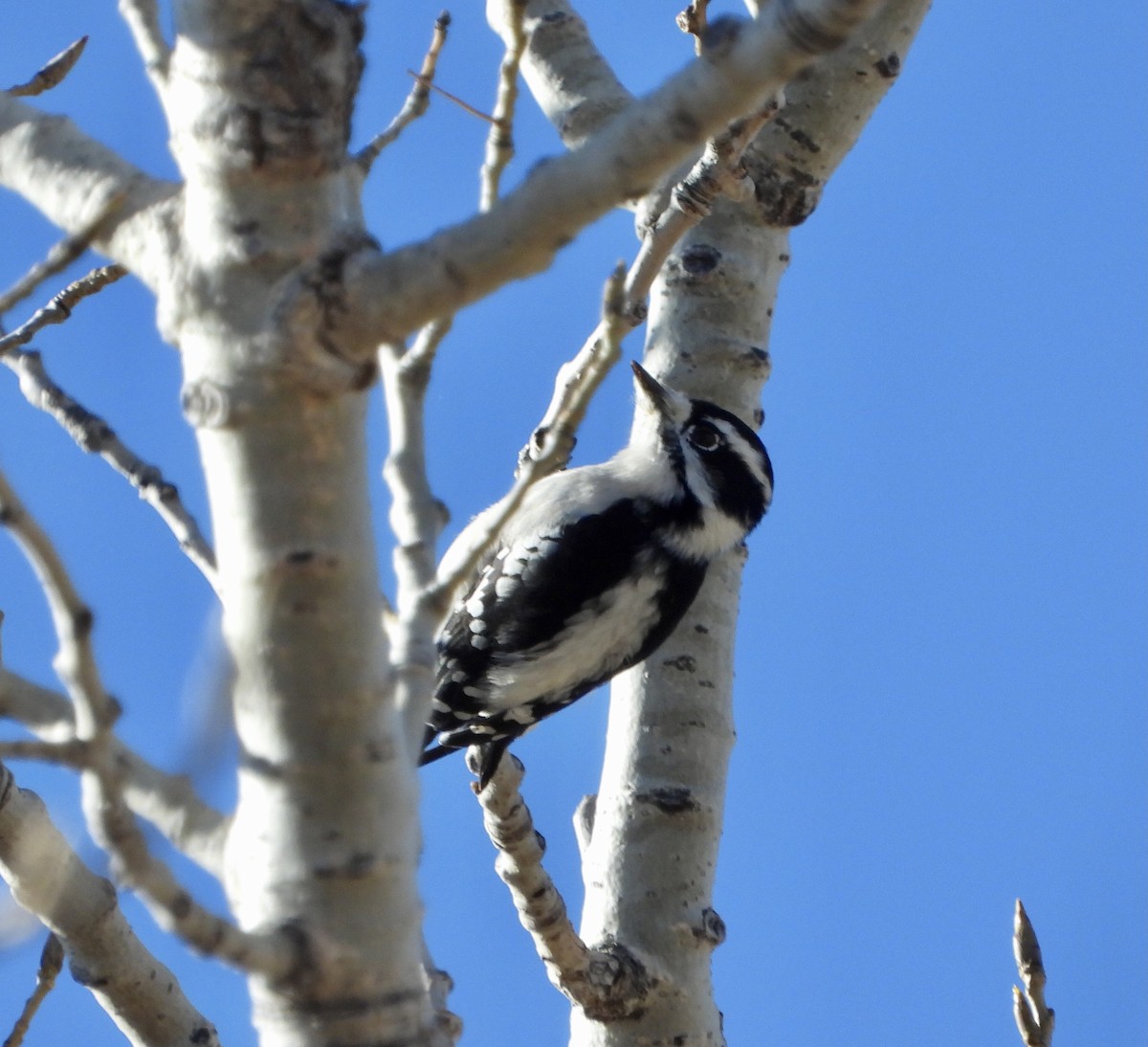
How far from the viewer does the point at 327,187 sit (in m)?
1.79

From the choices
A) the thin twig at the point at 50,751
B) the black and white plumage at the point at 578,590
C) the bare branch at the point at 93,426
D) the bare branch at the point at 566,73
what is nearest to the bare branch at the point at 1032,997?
the black and white plumage at the point at 578,590

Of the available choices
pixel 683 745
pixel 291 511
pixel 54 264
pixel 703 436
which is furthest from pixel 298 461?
pixel 703 436

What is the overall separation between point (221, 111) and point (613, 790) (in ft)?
8.46

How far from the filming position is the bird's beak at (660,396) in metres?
4.48

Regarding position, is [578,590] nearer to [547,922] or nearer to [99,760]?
[547,922]

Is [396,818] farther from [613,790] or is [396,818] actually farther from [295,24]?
[613,790]

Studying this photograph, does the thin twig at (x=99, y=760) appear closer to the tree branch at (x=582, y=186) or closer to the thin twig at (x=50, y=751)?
the thin twig at (x=50, y=751)

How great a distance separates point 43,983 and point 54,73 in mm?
1954

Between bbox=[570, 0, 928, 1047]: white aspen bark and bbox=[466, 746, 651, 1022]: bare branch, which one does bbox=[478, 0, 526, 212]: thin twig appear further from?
bbox=[570, 0, 928, 1047]: white aspen bark

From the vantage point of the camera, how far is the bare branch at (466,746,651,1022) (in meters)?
3.47

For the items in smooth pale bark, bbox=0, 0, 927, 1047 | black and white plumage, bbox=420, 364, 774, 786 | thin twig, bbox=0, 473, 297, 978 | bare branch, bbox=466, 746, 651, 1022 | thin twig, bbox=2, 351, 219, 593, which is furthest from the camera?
black and white plumage, bbox=420, 364, 774, 786

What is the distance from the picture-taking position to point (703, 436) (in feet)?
15.8

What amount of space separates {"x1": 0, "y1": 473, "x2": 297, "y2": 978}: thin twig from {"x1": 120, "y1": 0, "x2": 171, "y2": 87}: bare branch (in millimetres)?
748

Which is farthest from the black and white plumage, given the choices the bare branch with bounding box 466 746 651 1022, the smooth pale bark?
the smooth pale bark
